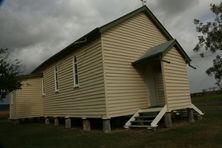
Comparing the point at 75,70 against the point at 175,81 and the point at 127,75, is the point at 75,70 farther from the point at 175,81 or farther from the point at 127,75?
the point at 175,81

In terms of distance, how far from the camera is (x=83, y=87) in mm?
14594

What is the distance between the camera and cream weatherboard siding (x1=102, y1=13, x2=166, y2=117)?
12945 mm

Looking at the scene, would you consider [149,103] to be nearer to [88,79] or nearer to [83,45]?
[88,79]

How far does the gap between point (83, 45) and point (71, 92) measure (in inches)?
122

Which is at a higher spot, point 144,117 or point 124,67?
point 124,67

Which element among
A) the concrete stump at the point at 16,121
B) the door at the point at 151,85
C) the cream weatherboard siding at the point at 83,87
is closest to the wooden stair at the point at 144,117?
the door at the point at 151,85

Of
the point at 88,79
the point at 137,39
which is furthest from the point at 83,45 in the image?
the point at 137,39

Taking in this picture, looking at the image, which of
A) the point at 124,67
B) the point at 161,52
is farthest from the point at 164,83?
the point at 124,67

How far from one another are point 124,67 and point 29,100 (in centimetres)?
1253

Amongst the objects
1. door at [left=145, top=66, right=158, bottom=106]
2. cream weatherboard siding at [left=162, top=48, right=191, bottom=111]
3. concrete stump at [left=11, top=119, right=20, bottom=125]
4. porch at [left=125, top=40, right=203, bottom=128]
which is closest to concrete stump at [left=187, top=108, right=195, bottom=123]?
porch at [left=125, top=40, right=203, bottom=128]

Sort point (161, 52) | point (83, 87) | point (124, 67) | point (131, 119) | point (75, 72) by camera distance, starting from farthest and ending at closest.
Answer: point (75, 72) → point (83, 87) → point (124, 67) → point (131, 119) → point (161, 52)

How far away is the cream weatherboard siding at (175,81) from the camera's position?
1312 centimetres

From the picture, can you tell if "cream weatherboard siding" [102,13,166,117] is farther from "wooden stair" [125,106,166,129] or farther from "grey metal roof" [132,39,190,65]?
"grey metal roof" [132,39,190,65]

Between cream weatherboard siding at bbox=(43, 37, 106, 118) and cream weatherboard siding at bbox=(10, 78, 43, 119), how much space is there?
13.5ft
